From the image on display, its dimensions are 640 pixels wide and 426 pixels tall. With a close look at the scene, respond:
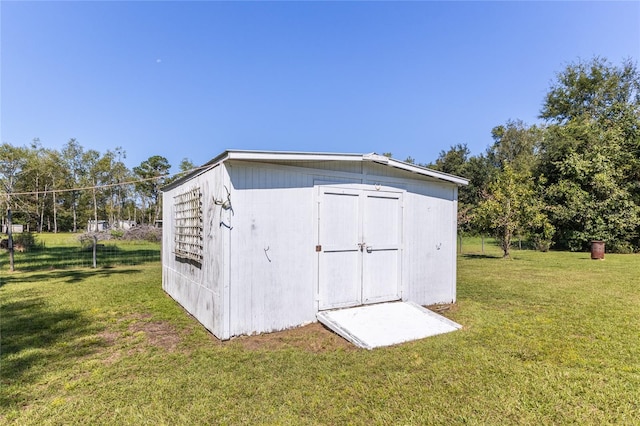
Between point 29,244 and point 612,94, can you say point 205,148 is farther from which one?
point 612,94

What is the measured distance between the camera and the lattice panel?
491 cm

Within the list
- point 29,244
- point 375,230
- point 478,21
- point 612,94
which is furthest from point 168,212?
point 612,94

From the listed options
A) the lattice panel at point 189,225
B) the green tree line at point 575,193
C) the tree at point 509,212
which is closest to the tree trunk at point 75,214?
the lattice panel at point 189,225

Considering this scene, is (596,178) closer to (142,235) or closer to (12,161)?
(142,235)

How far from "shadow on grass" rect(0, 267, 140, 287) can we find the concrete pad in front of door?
24.2 ft

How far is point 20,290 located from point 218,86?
8367 millimetres

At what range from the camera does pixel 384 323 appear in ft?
14.6

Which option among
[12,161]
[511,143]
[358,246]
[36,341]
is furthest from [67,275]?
[511,143]

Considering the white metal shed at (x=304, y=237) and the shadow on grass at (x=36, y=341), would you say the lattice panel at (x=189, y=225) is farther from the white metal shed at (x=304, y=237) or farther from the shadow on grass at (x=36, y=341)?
the shadow on grass at (x=36, y=341)

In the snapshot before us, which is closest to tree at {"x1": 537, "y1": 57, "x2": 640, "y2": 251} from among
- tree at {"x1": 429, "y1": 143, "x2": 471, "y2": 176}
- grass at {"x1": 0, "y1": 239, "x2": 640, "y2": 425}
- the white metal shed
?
tree at {"x1": 429, "y1": 143, "x2": 471, "y2": 176}

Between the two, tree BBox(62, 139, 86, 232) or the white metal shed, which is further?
tree BBox(62, 139, 86, 232)

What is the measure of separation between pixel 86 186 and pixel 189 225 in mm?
40880

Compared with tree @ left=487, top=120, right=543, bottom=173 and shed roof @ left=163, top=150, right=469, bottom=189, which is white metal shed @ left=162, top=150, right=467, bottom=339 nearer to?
shed roof @ left=163, top=150, right=469, bottom=189

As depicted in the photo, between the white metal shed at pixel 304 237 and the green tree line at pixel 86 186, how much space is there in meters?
33.9
